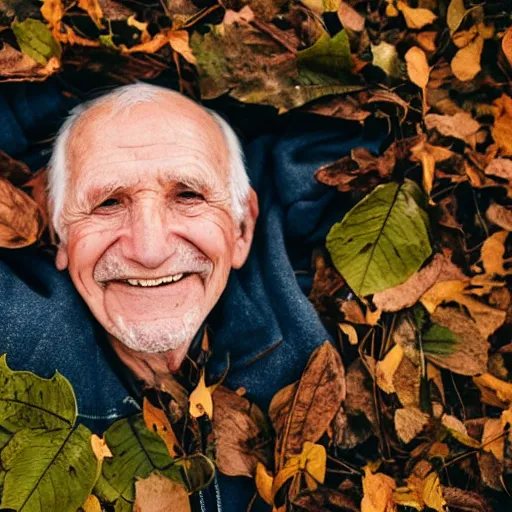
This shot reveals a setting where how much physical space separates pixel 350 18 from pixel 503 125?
1.22ft

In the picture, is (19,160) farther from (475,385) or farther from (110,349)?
(475,385)

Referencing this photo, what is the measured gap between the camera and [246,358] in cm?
137

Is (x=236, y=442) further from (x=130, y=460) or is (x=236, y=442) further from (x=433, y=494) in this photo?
(x=433, y=494)

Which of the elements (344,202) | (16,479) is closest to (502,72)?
(344,202)

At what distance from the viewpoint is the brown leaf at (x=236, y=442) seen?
1.31 meters

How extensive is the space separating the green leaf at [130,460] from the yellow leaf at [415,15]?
36.7 inches

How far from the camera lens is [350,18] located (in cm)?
138

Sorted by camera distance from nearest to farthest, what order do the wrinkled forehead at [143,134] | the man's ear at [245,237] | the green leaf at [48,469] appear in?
1. the green leaf at [48,469]
2. the wrinkled forehead at [143,134]
3. the man's ear at [245,237]

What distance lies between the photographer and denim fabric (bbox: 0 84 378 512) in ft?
4.25

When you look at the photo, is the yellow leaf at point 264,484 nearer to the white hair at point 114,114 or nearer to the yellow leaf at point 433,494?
the yellow leaf at point 433,494

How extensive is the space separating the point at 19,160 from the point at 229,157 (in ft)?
1.35

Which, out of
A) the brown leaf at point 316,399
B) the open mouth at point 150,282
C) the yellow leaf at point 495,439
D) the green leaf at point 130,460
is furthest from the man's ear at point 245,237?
the yellow leaf at point 495,439

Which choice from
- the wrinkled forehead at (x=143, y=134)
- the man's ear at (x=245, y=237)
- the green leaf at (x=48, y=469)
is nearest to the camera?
the green leaf at (x=48, y=469)

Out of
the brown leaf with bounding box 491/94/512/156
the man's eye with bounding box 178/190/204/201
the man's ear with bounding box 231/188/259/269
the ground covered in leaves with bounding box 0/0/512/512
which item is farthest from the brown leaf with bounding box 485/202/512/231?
the man's eye with bounding box 178/190/204/201
